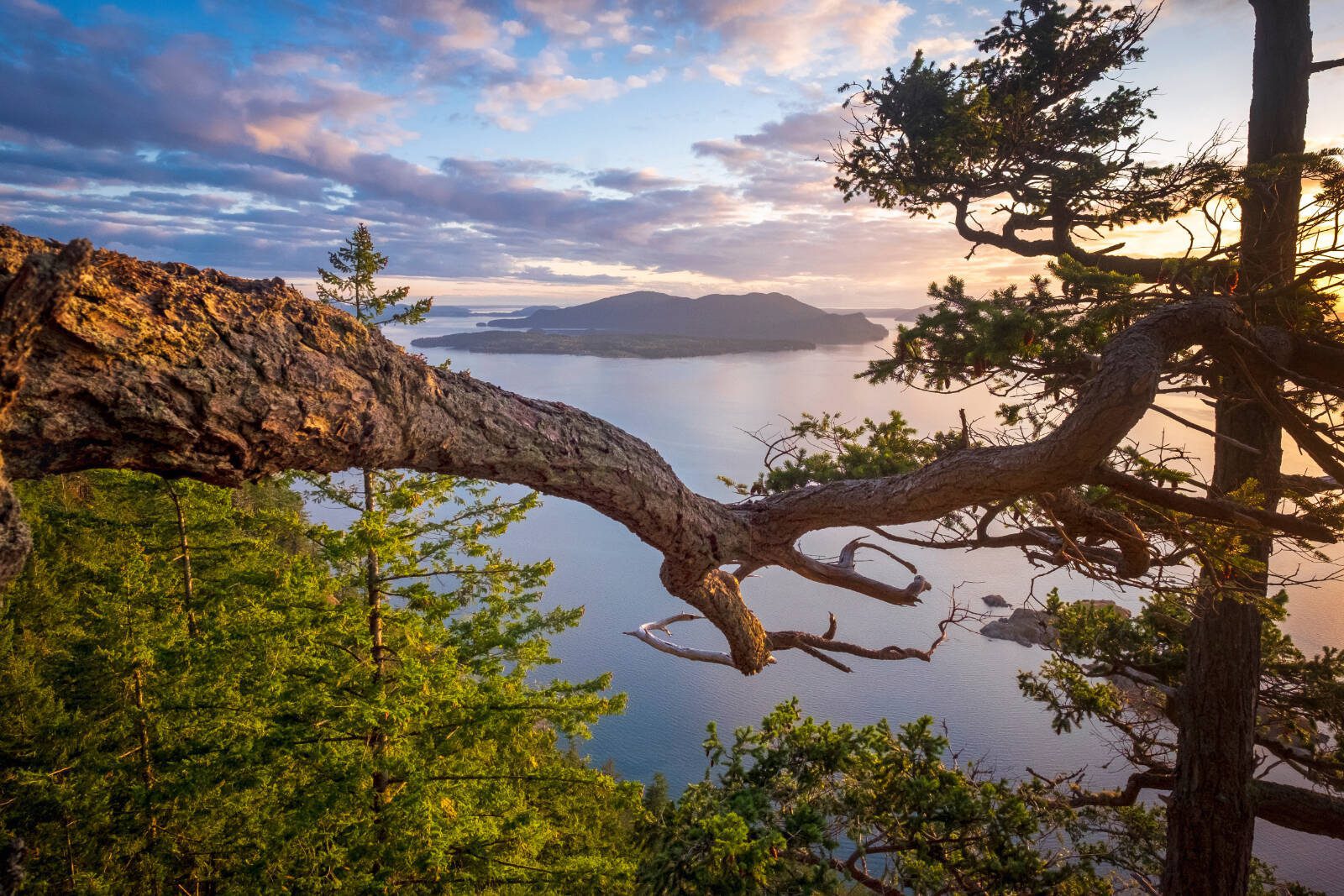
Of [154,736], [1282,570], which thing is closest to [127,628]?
[154,736]

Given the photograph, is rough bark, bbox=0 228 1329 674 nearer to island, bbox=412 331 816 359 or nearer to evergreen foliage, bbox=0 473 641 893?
evergreen foliage, bbox=0 473 641 893

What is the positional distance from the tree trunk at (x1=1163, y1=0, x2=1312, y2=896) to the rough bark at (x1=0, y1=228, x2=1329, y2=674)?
4.35ft

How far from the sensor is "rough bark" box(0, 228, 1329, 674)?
136 centimetres

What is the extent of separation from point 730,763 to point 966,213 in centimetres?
518

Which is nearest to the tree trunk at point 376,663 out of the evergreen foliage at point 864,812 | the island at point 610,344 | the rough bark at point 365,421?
the evergreen foliage at point 864,812

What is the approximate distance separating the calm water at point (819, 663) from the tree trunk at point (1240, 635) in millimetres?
7327

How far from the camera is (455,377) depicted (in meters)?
2.30

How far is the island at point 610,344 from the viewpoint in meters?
54.8

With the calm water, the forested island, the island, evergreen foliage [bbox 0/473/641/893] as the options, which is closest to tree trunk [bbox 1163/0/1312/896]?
the forested island

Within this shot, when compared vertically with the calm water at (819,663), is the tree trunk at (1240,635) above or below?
above

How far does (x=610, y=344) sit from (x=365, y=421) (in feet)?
215

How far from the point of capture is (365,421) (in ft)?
6.31

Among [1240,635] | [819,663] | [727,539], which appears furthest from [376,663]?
[819,663]

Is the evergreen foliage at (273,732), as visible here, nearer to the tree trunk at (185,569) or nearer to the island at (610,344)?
the tree trunk at (185,569)
